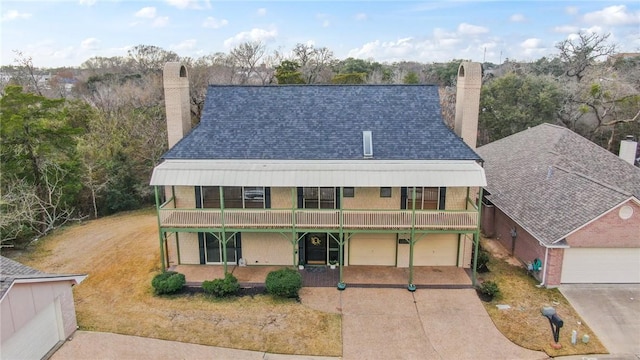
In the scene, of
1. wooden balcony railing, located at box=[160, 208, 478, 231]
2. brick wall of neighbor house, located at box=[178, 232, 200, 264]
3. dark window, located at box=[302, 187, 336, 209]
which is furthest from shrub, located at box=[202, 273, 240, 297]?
dark window, located at box=[302, 187, 336, 209]

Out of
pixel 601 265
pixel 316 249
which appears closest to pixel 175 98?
pixel 316 249

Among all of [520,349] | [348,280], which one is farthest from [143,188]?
[520,349]

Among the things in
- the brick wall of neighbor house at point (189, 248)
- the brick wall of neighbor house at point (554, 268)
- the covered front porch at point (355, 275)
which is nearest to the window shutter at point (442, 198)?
the covered front porch at point (355, 275)

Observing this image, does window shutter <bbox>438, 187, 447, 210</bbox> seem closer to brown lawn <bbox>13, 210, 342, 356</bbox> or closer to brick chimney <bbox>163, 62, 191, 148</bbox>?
brown lawn <bbox>13, 210, 342, 356</bbox>

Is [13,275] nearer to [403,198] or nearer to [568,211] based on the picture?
[403,198]

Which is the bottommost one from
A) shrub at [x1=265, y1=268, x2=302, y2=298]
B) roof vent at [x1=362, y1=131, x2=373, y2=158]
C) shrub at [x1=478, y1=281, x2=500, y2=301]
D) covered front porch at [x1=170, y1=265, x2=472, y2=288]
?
covered front porch at [x1=170, y1=265, x2=472, y2=288]

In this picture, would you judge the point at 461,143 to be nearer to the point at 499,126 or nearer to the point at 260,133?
the point at 260,133
